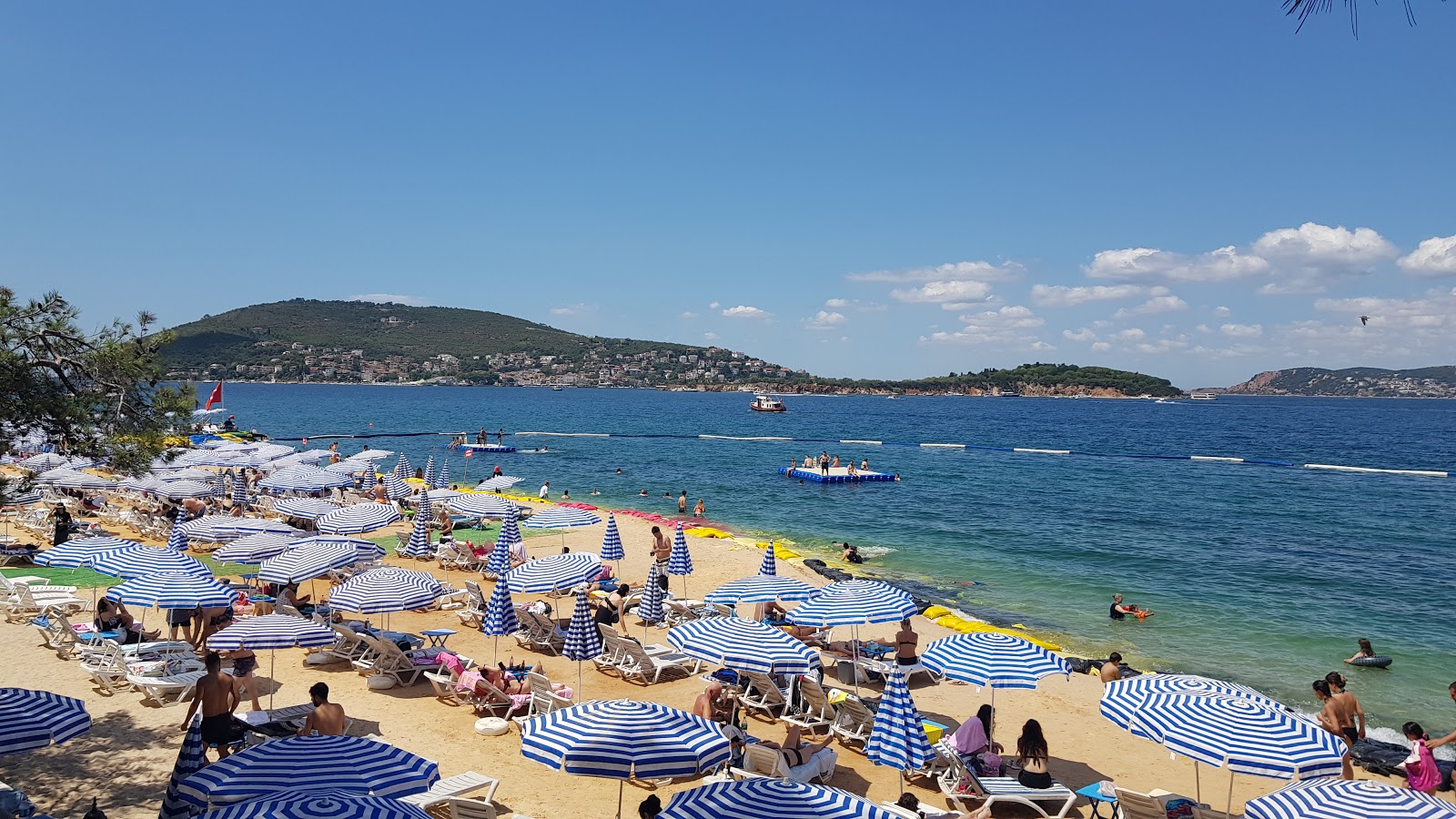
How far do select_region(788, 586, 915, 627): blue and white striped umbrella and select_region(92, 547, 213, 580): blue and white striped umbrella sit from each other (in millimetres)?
9045

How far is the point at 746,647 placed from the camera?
10281 mm

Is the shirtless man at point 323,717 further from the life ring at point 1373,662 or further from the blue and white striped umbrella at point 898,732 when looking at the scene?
the life ring at point 1373,662

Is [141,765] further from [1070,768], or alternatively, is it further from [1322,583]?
[1322,583]

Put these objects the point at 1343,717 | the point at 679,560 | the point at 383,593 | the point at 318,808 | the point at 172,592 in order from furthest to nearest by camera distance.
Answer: the point at 679,560 → the point at 383,593 → the point at 172,592 → the point at 1343,717 → the point at 318,808

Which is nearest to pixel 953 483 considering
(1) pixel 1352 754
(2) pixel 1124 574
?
(2) pixel 1124 574

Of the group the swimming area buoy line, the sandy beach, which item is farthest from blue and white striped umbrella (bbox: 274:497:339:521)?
the swimming area buoy line

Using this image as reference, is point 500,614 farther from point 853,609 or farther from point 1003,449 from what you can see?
point 1003,449

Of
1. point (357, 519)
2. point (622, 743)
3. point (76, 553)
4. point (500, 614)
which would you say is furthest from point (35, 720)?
point (357, 519)

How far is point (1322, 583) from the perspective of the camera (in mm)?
24219

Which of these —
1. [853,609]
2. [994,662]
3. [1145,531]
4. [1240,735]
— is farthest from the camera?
[1145,531]

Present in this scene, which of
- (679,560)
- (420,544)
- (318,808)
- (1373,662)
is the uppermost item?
(318,808)

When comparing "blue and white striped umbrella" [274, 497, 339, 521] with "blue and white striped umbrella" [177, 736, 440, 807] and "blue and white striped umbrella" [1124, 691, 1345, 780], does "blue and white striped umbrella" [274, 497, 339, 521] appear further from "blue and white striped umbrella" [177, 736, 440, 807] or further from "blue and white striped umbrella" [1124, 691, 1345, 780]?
"blue and white striped umbrella" [1124, 691, 1345, 780]

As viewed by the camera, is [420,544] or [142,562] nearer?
[142,562]

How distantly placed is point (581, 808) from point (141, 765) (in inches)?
190
